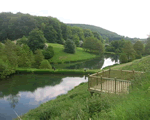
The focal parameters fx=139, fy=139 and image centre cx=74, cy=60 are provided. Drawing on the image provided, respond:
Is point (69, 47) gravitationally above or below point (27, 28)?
below

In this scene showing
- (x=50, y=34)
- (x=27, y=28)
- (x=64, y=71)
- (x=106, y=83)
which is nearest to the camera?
(x=106, y=83)

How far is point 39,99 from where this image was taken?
62.6 ft

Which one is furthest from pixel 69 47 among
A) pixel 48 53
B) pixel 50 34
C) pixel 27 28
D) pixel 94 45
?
pixel 27 28

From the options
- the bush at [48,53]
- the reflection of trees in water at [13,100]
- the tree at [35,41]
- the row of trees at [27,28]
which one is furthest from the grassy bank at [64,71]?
the row of trees at [27,28]

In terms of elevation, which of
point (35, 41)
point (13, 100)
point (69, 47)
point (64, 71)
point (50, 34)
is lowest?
point (13, 100)

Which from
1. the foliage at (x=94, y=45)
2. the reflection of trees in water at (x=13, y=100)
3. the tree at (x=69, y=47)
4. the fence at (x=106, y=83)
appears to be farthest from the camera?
the foliage at (x=94, y=45)

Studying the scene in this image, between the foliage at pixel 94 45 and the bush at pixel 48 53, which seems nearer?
the bush at pixel 48 53

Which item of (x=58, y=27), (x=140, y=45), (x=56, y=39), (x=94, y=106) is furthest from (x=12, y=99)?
(x=58, y=27)

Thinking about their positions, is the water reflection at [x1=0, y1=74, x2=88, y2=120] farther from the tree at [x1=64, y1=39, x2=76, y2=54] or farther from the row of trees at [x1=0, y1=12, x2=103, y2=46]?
the row of trees at [x1=0, y1=12, x2=103, y2=46]

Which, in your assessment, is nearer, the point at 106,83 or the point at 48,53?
the point at 106,83

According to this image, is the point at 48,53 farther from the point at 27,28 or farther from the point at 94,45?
the point at 27,28

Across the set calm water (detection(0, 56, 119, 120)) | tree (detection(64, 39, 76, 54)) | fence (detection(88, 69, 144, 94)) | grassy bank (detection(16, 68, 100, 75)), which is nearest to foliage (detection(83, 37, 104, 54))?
tree (detection(64, 39, 76, 54))

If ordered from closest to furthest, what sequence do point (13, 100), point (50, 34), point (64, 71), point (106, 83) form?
point (106, 83) < point (13, 100) < point (64, 71) < point (50, 34)

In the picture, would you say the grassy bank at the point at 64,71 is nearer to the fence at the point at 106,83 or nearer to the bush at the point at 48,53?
the fence at the point at 106,83
